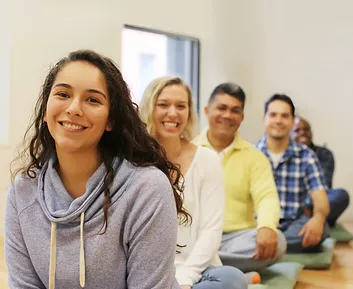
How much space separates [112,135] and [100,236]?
24 centimetres

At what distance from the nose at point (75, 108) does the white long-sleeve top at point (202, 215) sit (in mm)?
717

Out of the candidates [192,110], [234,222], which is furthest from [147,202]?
[234,222]

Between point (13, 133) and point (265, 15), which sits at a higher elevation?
point (265, 15)

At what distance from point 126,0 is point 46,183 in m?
2.75

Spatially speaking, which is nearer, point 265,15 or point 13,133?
point 13,133

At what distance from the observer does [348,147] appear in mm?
4324

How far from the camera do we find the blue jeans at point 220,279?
63.8 inches

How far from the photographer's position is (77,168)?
3.74 feet

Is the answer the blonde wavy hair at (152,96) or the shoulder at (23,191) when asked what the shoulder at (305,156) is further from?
the shoulder at (23,191)

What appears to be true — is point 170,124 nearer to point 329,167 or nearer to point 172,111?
point 172,111

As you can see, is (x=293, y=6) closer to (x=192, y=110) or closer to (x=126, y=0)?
(x=126, y=0)

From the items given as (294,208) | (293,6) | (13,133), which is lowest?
(294,208)

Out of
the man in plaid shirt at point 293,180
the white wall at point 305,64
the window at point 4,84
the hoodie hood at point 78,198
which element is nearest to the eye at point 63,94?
the hoodie hood at point 78,198

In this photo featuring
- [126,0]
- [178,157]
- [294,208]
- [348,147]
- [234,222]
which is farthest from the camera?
[348,147]
